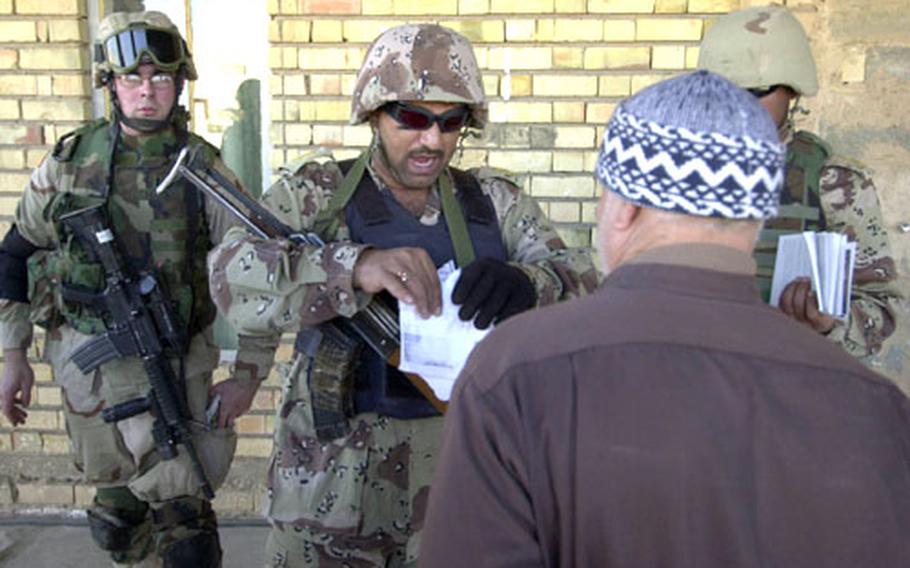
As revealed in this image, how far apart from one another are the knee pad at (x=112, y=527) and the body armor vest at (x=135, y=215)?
0.62 meters

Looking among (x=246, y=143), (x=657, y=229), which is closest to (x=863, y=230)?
(x=657, y=229)

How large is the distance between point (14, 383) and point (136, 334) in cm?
54

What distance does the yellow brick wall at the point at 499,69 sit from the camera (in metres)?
3.28

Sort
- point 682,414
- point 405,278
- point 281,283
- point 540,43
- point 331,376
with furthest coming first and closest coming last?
point 540,43
point 331,376
point 281,283
point 405,278
point 682,414

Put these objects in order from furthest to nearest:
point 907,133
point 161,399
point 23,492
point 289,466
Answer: point 23,492, point 907,133, point 161,399, point 289,466

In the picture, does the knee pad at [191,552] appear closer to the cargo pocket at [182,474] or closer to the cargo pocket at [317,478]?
the cargo pocket at [182,474]

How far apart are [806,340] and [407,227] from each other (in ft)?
3.99

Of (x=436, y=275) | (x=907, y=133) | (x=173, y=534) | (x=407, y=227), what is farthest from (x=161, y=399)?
(x=907, y=133)

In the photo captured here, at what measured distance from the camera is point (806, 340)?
39.6 inches

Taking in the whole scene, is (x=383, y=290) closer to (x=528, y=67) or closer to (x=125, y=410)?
(x=125, y=410)

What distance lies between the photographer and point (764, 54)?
2.09m

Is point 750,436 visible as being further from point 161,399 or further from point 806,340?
point 161,399

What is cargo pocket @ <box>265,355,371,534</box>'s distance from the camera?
2041 mm

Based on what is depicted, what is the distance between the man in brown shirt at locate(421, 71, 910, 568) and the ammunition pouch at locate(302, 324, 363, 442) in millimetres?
1001
